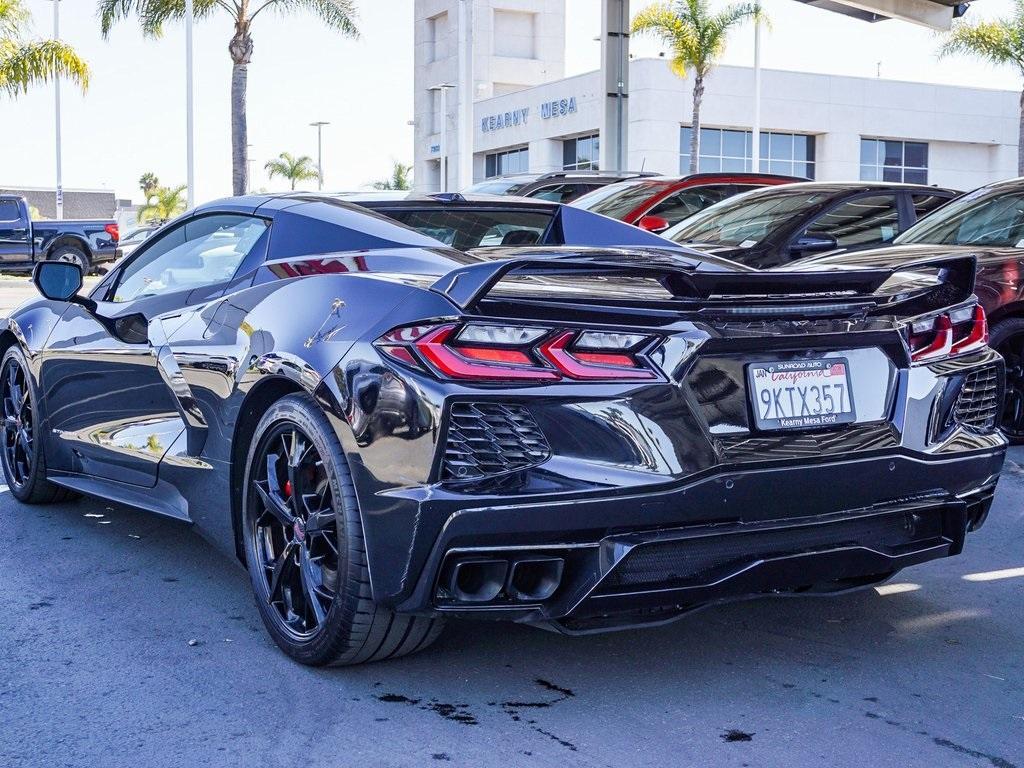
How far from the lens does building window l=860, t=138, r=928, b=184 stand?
2090 inches

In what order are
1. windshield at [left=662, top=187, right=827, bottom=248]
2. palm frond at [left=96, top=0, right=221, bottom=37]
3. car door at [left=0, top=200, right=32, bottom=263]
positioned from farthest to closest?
palm frond at [left=96, top=0, right=221, bottom=37], car door at [left=0, top=200, right=32, bottom=263], windshield at [left=662, top=187, right=827, bottom=248]

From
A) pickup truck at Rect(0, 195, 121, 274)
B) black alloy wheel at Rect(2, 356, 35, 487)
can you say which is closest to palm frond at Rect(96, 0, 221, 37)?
pickup truck at Rect(0, 195, 121, 274)

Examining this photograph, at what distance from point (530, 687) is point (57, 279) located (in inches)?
111

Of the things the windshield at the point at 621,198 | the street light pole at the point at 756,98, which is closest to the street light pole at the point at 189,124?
the street light pole at the point at 756,98

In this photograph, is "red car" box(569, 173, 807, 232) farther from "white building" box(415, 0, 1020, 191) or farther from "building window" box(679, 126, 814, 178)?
"building window" box(679, 126, 814, 178)

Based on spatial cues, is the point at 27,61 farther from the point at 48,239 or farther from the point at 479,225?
the point at 479,225

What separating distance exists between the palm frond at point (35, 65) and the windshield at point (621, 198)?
27016 mm

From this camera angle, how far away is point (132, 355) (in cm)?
470

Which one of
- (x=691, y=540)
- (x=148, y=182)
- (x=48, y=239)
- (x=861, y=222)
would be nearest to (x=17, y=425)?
(x=691, y=540)

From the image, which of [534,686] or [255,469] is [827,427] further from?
[255,469]

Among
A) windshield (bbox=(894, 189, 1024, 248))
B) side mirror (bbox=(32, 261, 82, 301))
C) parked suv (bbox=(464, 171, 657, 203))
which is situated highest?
parked suv (bbox=(464, 171, 657, 203))

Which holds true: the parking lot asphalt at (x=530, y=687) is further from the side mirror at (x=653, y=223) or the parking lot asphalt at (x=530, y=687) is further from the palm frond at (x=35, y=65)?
the palm frond at (x=35, y=65)

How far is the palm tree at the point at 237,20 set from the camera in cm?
3291

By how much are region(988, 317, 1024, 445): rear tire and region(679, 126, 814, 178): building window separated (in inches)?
1684
